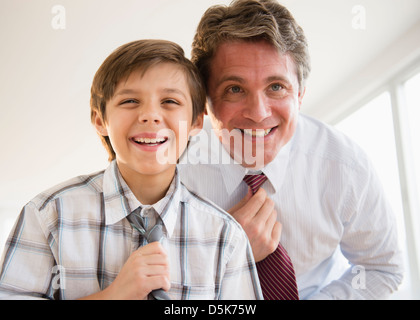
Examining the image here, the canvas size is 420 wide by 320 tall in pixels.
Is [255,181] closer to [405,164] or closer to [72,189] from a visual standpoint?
[72,189]

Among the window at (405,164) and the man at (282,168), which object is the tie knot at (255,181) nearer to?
the man at (282,168)

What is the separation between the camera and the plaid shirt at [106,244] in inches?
31.7

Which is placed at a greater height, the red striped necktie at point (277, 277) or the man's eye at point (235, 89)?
the man's eye at point (235, 89)

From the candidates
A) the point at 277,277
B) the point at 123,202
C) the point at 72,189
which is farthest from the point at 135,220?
the point at 277,277

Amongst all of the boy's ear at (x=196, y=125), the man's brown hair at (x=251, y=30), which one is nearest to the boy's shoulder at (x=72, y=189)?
the boy's ear at (x=196, y=125)

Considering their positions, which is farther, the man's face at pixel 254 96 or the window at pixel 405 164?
the window at pixel 405 164

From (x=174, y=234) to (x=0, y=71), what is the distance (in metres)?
3.34

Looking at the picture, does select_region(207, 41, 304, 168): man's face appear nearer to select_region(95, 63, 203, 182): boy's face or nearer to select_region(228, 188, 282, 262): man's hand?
select_region(228, 188, 282, 262): man's hand

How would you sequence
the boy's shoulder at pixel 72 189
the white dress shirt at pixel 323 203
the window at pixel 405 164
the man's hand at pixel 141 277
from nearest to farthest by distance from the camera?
the man's hand at pixel 141 277 < the boy's shoulder at pixel 72 189 < the white dress shirt at pixel 323 203 < the window at pixel 405 164

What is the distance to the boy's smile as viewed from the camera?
904 millimetres

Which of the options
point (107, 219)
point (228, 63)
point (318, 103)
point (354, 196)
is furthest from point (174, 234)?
point (318, 103)

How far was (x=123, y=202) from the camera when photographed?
2.91 feet

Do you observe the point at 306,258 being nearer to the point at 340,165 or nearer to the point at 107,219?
the point at 340,165
